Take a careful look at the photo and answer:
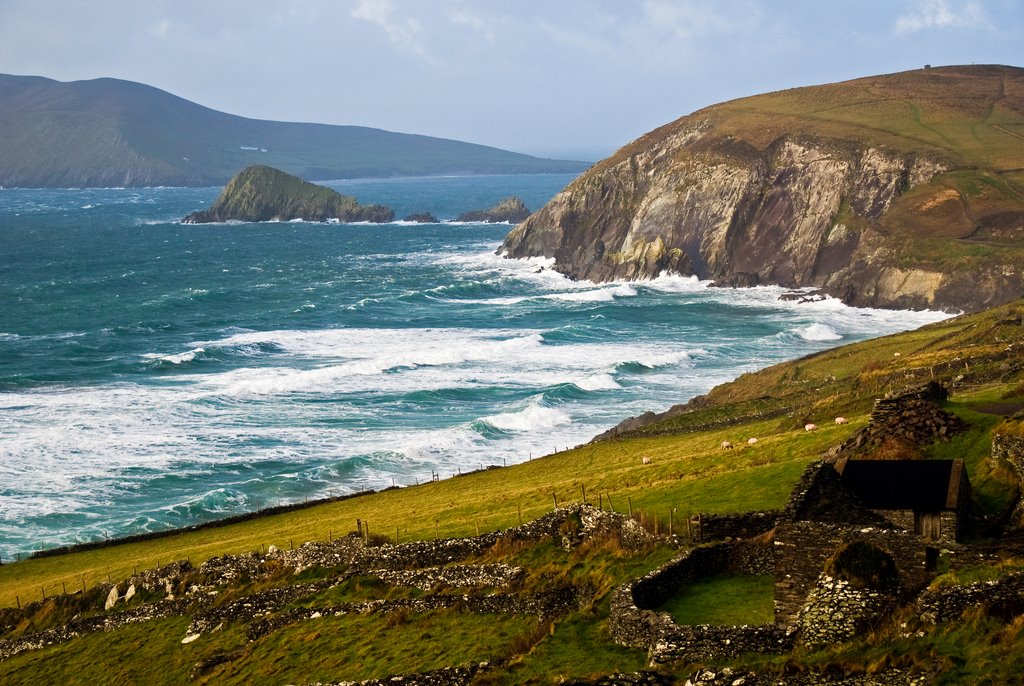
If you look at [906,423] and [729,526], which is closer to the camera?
[729,526]

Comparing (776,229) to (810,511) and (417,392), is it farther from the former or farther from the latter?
(810,511)

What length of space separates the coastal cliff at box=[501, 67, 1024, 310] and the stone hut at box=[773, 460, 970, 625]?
104767 millimetres

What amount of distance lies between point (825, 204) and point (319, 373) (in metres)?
86.7

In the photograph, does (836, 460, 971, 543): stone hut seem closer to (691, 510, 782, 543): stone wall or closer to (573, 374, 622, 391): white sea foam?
(691, 510, 782, 543): stone wall

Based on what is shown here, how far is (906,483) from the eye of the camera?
91.1 feet

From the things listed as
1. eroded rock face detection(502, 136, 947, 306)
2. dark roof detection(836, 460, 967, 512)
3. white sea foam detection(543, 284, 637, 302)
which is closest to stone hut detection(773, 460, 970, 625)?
dark roof detection(836, 460, 967, 512)

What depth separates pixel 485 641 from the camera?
26.5 m

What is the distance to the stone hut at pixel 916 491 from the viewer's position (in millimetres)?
26344

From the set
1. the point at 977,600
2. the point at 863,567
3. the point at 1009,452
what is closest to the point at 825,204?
the point at 1009,452

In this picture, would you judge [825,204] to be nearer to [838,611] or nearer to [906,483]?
[906,483]

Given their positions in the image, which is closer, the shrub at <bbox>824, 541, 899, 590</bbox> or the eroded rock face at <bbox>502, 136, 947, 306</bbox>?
the shrub at <bbox>824, 541, 899, 590</bbox>

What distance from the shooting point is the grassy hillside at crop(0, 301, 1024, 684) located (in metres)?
23.5

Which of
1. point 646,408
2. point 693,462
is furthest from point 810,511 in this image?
point 646,408

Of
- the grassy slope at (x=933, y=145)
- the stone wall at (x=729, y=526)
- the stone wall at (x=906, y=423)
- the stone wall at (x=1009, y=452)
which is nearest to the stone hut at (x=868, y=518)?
the stone wall at (x=729, y=526)
